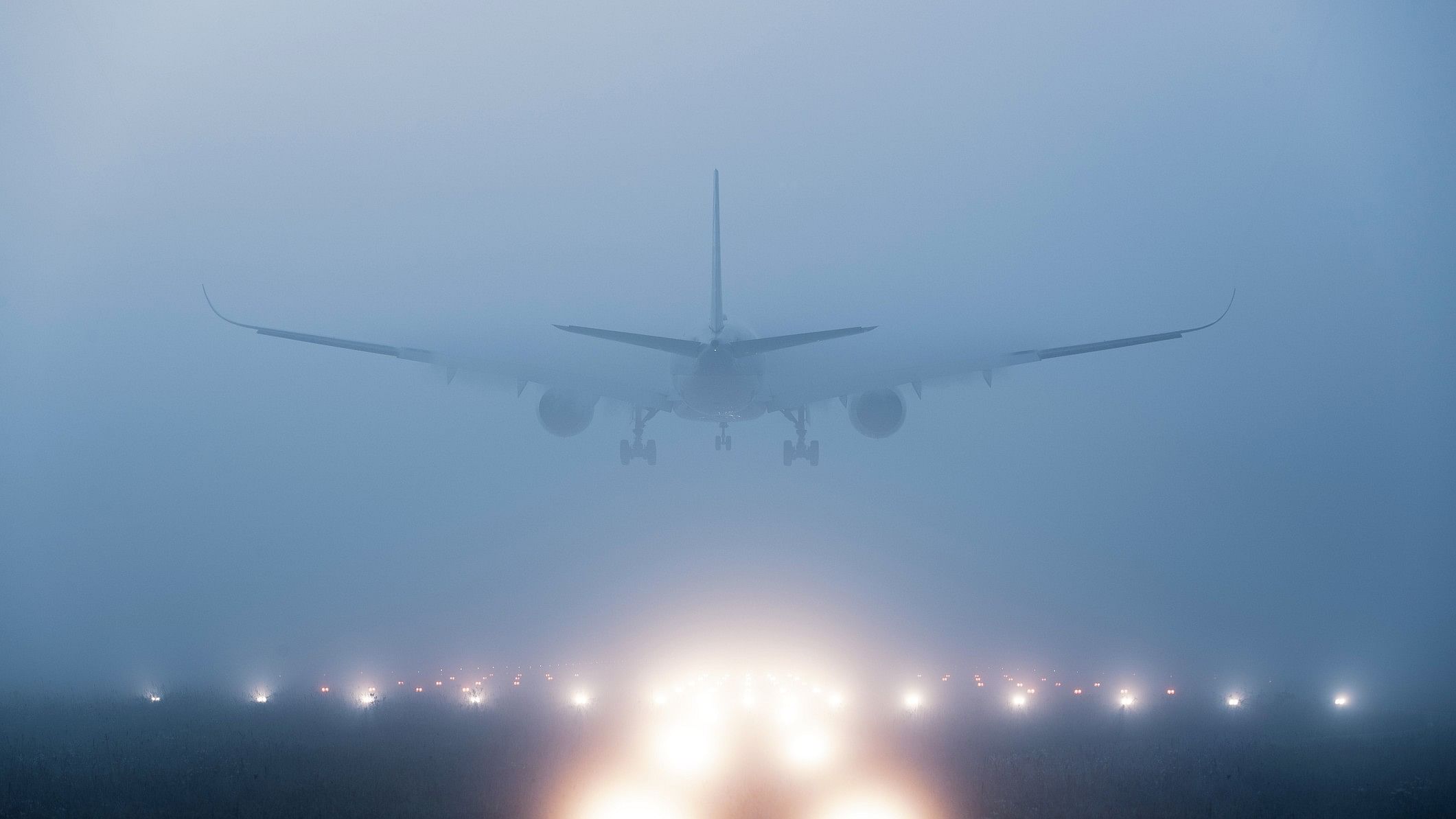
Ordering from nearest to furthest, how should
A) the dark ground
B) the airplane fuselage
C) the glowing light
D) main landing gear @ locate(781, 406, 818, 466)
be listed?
1. the dark ground
2. the airplane fuselage
3. the glowing light
4. main landing gear @ locate(781, 406, 818, 466)

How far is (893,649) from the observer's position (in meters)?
47.0

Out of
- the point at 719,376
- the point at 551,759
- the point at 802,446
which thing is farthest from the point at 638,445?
the point at 551,759

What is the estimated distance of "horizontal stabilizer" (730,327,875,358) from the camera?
89.2ft

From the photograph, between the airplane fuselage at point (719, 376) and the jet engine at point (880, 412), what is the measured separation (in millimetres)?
5916

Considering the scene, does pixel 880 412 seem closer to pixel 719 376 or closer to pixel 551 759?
pixel 719 376

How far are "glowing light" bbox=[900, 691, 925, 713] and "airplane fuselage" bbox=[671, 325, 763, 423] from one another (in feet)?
39.2

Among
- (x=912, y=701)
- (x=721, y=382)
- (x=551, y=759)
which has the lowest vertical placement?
(x=551, y=759)

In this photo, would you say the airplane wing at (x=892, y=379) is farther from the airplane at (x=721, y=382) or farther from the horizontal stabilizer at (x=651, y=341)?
the horizontal stabilizer at (x=651, y=341)

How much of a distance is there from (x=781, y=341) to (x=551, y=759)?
12873 mm

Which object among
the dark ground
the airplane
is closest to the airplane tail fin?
the airplane

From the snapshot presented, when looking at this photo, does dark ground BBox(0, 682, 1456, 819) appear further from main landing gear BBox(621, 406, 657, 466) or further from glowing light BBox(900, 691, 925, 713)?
main landing gear BBox(621, 406, 657, 466)

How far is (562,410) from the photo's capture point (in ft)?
120

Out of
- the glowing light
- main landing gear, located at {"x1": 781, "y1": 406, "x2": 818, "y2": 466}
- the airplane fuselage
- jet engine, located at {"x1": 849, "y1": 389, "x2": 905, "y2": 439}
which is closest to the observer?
the airplane fuselage

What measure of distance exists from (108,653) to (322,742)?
36248 mm
